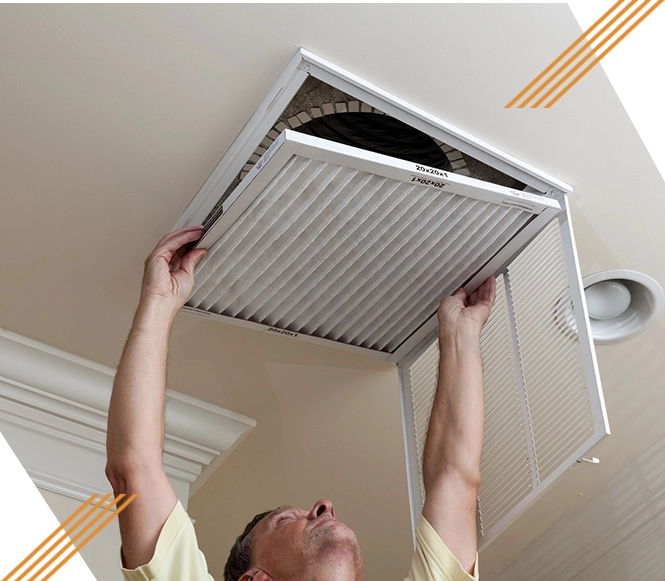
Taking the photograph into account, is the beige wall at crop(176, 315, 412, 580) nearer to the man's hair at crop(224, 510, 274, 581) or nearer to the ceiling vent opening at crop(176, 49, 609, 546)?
the ceiling vent opening at crop(176, 49, 609, 546)

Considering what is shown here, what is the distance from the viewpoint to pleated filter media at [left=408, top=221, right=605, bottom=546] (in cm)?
143

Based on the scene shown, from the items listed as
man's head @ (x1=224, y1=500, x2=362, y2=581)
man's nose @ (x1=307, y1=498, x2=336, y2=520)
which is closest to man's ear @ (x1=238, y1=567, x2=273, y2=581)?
man's head @ (x1=224, y1=500, x2=362, y2=581)

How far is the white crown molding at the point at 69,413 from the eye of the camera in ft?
6.06

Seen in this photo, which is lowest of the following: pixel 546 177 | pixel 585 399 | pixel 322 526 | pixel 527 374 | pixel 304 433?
pixel 322 526

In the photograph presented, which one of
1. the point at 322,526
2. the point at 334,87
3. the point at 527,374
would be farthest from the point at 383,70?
the point at 322,526

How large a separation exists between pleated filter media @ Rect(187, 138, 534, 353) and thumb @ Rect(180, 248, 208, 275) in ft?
0.05

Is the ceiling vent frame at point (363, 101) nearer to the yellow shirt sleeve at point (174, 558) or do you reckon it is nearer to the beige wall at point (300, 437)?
the beige wall at point (300, 437)

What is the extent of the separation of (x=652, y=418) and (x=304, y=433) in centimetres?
77

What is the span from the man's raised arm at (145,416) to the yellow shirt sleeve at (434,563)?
1.31ft

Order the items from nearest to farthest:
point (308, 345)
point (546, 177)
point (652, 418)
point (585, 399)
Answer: point (585, 399) → point (546, 177) → point (308, 345) → point (652, 418)

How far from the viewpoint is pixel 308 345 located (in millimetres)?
1783

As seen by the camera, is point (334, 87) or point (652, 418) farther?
point (652, 418)

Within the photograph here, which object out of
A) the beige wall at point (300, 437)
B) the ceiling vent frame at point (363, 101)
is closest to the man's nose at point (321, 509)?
the ceiling vent frame at point (363, 101)

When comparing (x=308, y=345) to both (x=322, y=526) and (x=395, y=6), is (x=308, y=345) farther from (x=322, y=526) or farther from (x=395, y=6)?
(x=395, y=6)
